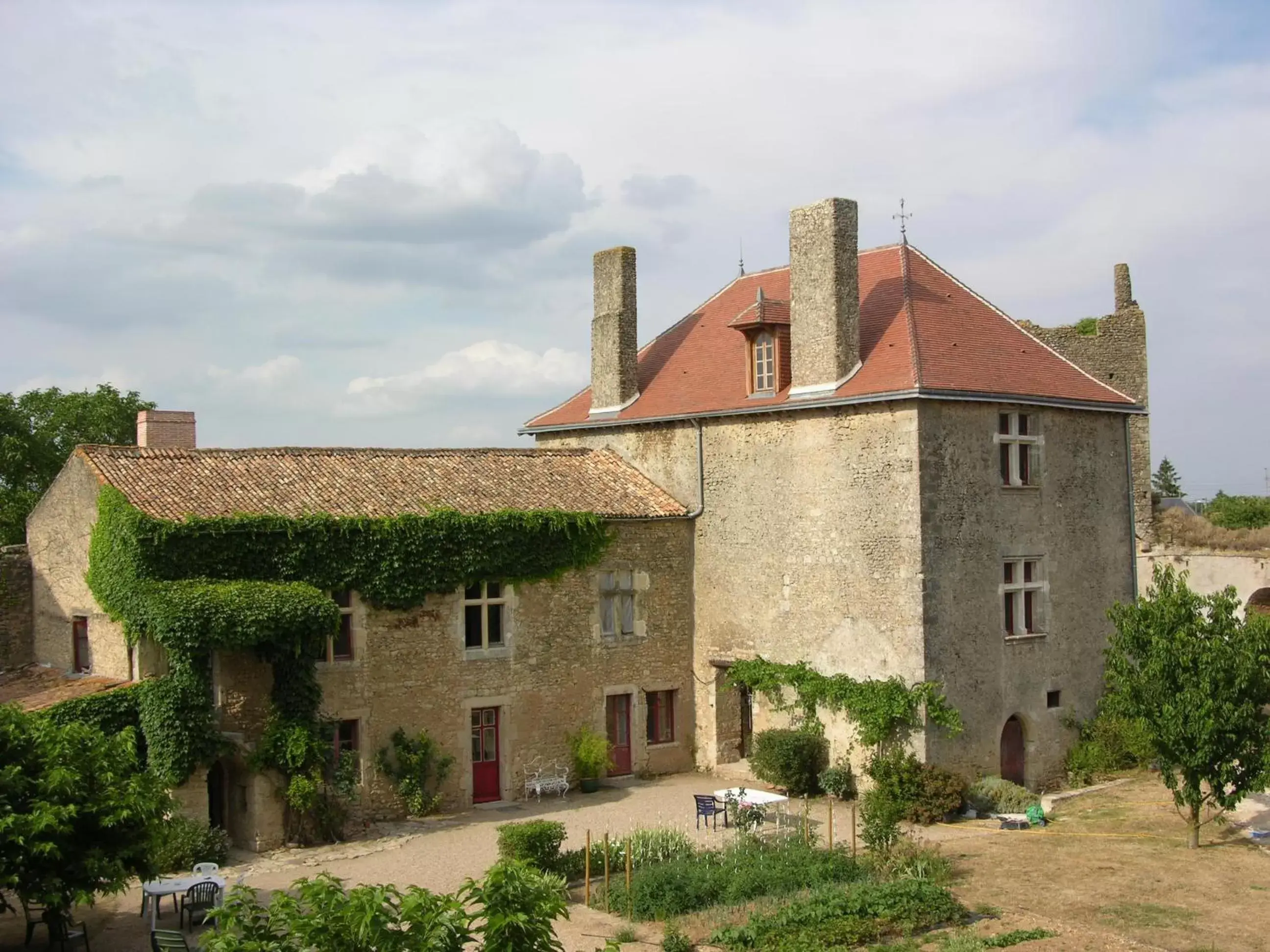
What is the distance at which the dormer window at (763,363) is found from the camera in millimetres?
22031

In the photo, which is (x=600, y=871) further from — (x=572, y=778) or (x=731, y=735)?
(x=731, y=735)

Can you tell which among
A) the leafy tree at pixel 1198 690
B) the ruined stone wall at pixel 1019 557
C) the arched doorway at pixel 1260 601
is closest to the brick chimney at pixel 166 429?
the ruined stone wall at pixel 1019 557

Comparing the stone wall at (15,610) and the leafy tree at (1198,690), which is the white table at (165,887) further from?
the leafy tree at (1198,690)

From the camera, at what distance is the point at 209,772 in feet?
59.4

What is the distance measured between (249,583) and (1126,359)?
78.5 feet

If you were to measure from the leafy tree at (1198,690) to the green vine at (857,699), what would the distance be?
296 centimetres

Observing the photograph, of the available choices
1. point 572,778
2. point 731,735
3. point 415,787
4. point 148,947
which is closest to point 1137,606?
point 731,735

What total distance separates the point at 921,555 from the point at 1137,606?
336 cm

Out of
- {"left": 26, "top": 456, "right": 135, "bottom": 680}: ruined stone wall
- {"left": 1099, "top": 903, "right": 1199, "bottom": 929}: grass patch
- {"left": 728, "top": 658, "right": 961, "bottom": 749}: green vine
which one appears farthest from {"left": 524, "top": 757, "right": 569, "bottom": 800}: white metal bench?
{"left": 1099, "top": 903, "right": 1199, "bottom": 929}: grass patch

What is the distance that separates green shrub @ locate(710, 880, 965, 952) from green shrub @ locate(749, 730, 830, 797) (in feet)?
19.4

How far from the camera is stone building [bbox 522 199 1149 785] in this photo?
19.8 meters

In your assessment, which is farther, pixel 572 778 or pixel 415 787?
pixel 572 778

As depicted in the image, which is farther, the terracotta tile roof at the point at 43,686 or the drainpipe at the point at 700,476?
the drainpipe at the point at 700,476

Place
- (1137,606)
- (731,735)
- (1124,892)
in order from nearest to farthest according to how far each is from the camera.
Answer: (1124,892)
(1137,606)
(731,735)
